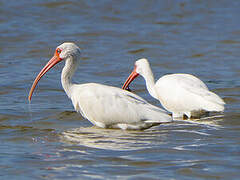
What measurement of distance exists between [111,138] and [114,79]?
4.91 m

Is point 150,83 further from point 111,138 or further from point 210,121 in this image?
point 111,138

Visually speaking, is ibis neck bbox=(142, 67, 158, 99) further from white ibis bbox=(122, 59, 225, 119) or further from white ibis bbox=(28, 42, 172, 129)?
white ibis bbox=(28, 42, 172, 129)

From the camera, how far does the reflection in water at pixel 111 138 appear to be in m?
7.97

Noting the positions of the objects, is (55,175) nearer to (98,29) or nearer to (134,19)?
(98,29)

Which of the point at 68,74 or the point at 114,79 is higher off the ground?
the point at 68,74

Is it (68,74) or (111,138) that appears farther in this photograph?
(68,74)

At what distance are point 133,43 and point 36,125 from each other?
8.18m

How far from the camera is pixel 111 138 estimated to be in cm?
847

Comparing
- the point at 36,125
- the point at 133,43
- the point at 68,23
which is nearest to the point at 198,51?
the point at 133,43

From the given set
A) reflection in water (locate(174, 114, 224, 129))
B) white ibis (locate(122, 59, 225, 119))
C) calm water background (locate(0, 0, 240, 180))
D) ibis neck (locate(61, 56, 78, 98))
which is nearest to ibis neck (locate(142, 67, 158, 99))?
white ibis (locate(122, 59, 225, 119))

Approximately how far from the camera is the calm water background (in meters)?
7.07

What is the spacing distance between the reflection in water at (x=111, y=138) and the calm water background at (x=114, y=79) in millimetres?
13

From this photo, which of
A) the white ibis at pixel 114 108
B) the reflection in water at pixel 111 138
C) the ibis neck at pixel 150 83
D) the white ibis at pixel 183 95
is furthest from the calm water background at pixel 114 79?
the ibis neck at pixel 150 83

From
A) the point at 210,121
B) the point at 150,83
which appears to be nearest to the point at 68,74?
the point at 150,83
